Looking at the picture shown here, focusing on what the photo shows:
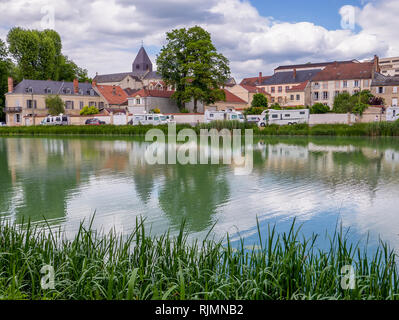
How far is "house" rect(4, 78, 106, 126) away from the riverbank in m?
15.5

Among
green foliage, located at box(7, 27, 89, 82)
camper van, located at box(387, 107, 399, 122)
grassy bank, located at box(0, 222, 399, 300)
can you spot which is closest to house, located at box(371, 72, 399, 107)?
camper van, located at box(387, 107, 399, 122)

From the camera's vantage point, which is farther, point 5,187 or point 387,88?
point 387,88

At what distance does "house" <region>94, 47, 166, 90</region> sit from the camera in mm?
92375

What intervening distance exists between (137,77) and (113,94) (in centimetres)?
2424

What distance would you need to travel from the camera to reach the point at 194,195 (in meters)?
11.0

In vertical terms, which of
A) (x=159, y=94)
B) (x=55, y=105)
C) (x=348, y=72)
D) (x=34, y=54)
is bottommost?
(x=55, y=105)

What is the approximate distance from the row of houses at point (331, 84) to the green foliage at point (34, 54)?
38.8 metres

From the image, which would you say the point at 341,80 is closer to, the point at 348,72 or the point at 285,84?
the point at 348,72

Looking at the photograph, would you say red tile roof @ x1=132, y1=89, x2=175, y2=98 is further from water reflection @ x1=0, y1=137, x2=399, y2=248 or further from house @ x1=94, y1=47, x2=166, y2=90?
water reflection @ x1=0, y1=137, x2=399, y2=248

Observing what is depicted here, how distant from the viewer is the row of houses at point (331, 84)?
203 feet

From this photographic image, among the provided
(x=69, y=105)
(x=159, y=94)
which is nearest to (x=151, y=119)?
(x=159, y=94)

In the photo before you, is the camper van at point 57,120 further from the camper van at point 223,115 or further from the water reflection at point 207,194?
the water reflection at point 207,194

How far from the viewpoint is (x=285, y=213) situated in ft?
28.8

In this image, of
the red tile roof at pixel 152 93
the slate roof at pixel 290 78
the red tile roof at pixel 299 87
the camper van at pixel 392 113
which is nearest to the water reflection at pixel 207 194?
the camper van at pixel 392 113
